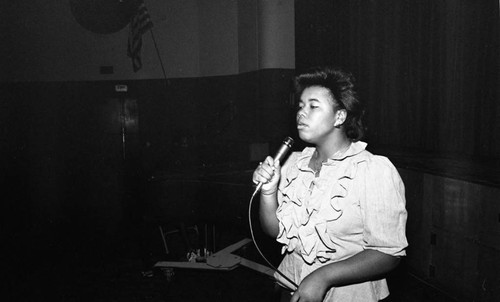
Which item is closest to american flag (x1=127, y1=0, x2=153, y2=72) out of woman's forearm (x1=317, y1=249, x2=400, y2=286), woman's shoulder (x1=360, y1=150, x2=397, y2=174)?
woman's shoulder (x1=360, y1=150, x2=397, y2=174)

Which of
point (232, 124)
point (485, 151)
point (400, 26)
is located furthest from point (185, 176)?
point (232, 124)

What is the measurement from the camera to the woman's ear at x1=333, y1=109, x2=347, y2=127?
162 centimetres

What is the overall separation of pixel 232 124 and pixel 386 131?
377 cm

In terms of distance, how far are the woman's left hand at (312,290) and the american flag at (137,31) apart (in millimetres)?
8649

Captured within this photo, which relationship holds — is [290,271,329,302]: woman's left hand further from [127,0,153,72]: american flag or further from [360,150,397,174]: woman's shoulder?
[127,0,153,72]: american flag

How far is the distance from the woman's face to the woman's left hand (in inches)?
21.6

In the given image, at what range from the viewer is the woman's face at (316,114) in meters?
1.59

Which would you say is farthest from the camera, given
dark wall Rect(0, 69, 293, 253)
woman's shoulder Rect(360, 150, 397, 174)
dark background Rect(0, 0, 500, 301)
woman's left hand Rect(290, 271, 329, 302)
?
dark wall Rect(0, 69, 293, 253)

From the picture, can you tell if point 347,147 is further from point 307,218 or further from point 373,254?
point 373,254

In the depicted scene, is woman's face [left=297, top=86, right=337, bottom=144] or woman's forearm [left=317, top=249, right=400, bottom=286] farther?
woman's face [left=297, top=86, right=337, bottom=144]

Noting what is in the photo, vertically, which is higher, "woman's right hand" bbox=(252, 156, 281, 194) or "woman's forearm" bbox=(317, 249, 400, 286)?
"woman's right hand" bbox=(252, 156, 281, 194)

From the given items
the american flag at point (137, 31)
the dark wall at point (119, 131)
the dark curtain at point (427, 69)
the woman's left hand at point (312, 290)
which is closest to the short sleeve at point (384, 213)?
the woman's left hand at point (312, 290)

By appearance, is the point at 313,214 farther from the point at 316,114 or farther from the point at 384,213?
the point at 316,114

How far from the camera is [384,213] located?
54.3 inches
